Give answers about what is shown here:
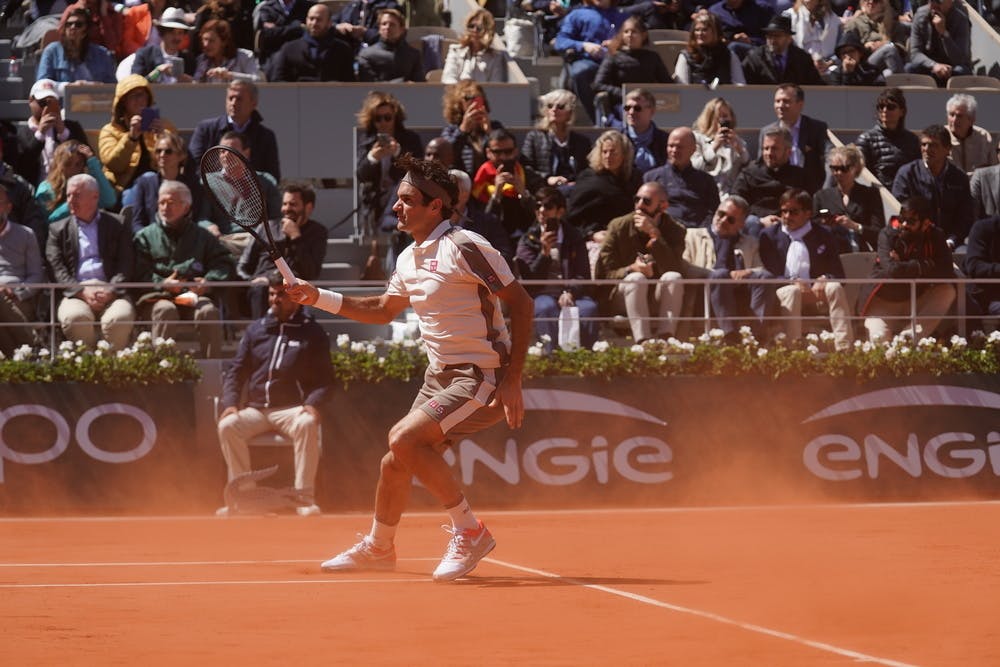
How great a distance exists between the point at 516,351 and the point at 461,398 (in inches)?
15.9

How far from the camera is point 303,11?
18.7 meters

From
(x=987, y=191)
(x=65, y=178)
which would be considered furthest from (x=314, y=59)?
(x=987, y=191)

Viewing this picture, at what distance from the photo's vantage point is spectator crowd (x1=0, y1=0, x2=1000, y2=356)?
1419 cm

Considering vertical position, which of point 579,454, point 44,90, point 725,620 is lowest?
point 579,454

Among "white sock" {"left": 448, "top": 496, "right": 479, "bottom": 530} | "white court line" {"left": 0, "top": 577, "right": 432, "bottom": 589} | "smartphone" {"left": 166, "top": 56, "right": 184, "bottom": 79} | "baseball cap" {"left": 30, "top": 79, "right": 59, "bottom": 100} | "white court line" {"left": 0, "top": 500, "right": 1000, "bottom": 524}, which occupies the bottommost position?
"white court line" {"left": 0, "top": 500, "right": 1000, "bottom": 524}

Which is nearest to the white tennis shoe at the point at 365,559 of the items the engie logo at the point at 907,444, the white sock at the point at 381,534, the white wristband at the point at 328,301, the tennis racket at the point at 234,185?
the white sock at the point at 381,534

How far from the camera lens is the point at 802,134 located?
16.9 meters

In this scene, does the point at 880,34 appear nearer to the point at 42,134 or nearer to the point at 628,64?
the point at 628,64

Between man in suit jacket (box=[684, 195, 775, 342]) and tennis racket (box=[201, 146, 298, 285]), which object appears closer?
tennis racket (box=[201, 146, 298, 285])

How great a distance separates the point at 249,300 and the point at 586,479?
324cm

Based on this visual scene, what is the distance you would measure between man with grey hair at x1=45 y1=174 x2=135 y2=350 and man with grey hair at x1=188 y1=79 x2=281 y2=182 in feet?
5.73

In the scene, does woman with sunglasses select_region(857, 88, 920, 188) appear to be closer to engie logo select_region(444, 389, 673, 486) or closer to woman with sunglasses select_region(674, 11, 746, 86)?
woman with sunglasses select_region(674, 11, 746, 86)

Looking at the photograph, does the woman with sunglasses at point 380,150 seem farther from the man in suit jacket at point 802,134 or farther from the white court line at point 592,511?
the man in suit jacket at point 802,134

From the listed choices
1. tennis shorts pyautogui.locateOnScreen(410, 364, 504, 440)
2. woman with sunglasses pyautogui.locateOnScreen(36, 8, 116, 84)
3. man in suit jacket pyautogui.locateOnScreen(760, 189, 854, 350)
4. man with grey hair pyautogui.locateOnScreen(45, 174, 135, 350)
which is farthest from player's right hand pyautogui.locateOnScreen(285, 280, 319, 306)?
woman with sunglasses pyautogui.locateOnScreen(36, 8, 116, 84)
